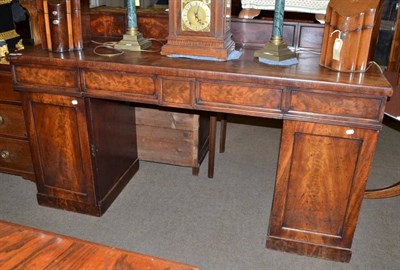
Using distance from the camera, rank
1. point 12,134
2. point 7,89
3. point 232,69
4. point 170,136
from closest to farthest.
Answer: point 232,69
point 7,89
point 12,134
point 170,136

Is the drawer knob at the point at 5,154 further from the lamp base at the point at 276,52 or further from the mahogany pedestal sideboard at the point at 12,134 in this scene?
the lamp base at the point at 276,52

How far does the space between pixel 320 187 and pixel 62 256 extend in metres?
1.08

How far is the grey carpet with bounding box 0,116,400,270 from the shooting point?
1.83 metres

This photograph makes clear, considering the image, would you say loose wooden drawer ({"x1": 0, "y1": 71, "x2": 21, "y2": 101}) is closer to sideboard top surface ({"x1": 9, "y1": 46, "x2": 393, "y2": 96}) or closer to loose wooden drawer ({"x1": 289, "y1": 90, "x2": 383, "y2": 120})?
sideboard top surface ({"x1": 9, "y1": 46, "x2": 393, "y2": 96})

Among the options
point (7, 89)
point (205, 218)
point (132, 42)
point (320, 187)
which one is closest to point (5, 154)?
point (7, 89)

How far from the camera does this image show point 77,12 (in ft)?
5.98

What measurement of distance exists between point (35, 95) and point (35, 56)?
0.20m

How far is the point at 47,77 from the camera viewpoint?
1.80 metres

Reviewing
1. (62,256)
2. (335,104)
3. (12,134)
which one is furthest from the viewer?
(12,134)

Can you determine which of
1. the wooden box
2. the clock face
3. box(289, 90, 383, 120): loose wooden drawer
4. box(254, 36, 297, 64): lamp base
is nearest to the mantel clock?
the clock face

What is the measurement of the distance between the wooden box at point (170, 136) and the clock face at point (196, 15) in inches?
28.3

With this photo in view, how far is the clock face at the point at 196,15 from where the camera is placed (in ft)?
5.53

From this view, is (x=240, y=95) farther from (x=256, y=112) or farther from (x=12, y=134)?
(x=12, y=134)

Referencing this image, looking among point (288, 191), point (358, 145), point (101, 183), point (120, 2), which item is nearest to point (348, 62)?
point (358, 145)
